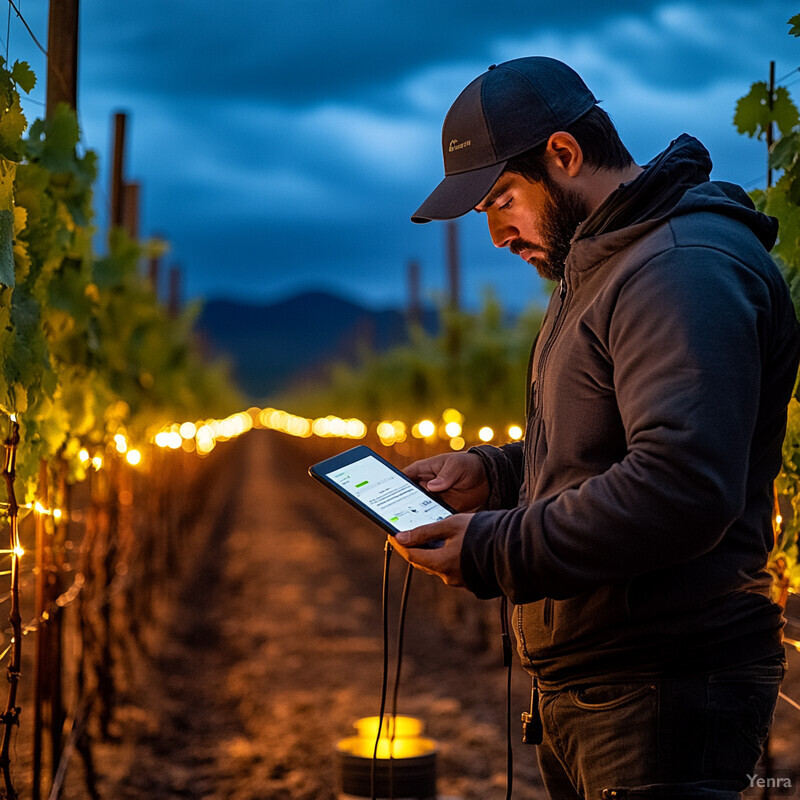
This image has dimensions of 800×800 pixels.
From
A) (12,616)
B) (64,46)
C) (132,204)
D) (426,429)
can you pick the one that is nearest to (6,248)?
(12,616)

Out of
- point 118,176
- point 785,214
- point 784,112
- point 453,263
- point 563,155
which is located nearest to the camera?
point 563,155

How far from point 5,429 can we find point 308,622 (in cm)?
687

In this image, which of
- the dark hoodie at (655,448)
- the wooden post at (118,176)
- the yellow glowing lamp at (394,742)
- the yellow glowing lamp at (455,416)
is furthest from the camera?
the yellow glowing lamp at (455,416)

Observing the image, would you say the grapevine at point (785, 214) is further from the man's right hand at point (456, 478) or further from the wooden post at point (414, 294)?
the wooden post at point (414, 294)

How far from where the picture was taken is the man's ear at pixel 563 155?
1.81 m

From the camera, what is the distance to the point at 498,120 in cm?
184

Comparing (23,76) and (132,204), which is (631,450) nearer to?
(23,76)

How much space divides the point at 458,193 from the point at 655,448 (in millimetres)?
627

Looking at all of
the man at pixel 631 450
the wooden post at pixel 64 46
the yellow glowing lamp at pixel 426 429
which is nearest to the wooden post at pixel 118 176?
the wooden post at pixel 64 46

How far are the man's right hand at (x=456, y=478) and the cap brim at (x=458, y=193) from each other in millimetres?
527

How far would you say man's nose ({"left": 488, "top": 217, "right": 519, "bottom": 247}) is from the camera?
Answer: 6.29 feet

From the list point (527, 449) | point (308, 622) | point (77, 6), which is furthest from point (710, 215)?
point (308, 622)

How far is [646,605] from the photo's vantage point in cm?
167

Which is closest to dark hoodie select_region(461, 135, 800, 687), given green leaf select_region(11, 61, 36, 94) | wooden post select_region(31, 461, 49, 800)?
green leaf select_region(11, 61, 36, 94)
